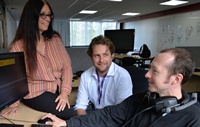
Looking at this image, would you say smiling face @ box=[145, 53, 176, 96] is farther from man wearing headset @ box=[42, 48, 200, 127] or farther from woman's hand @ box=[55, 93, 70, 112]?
woman's hand @ box=[55, 93, 70, 112]

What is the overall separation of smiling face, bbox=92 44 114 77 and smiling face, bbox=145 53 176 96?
59cm

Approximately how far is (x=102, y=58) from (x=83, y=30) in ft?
38.9

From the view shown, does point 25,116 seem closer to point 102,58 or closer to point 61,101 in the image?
point 61,101

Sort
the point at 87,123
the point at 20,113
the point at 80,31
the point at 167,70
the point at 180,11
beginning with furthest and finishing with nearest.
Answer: the point at 80,31, the point at 180,11, the point at 20,113, the point at 87,123, the point at 167,70

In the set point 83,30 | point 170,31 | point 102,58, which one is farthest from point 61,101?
point 83,30

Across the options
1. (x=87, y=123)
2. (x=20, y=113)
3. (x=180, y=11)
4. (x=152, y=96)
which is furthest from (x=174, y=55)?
(x=180, y=11)

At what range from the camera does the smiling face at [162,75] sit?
917 mm

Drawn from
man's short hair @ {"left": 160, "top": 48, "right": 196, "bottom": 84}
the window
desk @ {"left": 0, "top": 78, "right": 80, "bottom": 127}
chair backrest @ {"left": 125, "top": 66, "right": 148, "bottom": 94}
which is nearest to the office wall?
the window

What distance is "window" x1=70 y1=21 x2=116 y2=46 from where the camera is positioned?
12836 mm

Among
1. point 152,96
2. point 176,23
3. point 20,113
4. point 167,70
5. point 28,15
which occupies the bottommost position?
point 20,113

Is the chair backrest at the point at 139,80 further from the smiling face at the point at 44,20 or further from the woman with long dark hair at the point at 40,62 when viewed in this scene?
the smiling face at the point at 44,20

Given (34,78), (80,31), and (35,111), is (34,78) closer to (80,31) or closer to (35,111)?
(35,111)

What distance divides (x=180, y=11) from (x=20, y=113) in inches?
294

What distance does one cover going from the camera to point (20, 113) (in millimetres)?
1276
